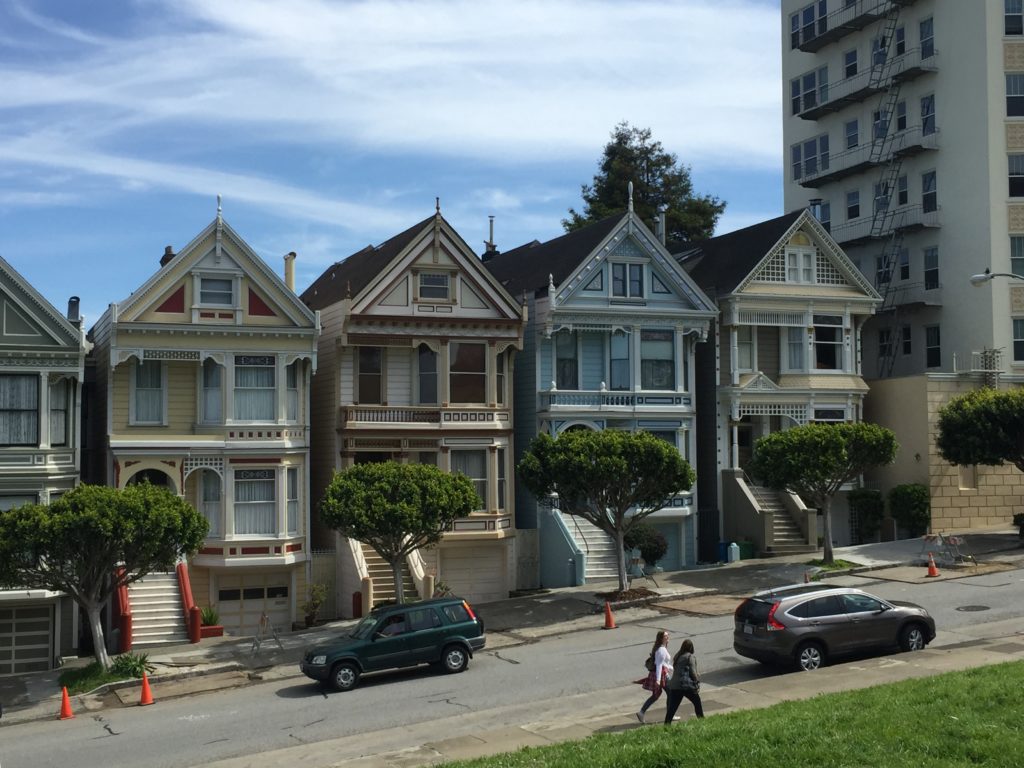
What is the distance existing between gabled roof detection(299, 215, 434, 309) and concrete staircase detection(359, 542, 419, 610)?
8242 mm

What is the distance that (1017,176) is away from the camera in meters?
46.4

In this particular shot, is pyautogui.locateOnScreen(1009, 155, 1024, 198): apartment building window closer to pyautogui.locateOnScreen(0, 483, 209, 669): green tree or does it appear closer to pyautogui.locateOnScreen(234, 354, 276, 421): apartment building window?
pyautogui.locateOnScreen(234, 354, 276, 421): apartment building window

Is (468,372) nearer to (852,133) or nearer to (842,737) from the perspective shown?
(842,737)

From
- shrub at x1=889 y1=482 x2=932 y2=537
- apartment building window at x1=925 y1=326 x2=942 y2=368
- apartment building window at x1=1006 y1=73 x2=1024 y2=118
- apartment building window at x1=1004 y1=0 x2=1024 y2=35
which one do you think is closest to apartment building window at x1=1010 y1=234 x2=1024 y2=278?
apartment building window at x1=925 y1=326 x2=942 y2=368

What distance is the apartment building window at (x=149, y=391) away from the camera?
35.5 meters

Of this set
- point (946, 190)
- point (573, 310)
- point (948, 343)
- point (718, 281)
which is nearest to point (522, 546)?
point (573, 310)

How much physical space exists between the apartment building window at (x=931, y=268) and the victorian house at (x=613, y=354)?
1245cm

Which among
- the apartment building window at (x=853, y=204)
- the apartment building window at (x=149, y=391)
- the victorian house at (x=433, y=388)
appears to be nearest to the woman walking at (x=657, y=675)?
the victorian house at (x=433, y=388)

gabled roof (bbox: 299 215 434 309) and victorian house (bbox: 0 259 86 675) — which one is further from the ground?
gabled roof (bbox: 299 215 434 309)

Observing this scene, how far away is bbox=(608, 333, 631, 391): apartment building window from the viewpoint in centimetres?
4106

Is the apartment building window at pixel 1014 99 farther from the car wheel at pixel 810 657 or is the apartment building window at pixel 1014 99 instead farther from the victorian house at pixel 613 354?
the car wheel at pixel 810 657

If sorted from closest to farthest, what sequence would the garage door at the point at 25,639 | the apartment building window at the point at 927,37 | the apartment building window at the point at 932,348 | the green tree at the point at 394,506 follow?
the green tree at the point at 394,506 → the garage door at the point at 25,639 → the apartment building window at the point at 932,348 → the apartment building window at the point at 927,37

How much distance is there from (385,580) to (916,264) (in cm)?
2723

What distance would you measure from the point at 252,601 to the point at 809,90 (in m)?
36.0
